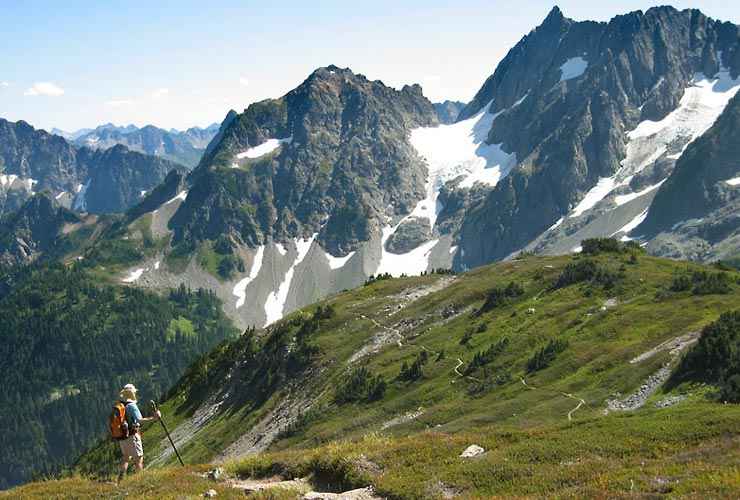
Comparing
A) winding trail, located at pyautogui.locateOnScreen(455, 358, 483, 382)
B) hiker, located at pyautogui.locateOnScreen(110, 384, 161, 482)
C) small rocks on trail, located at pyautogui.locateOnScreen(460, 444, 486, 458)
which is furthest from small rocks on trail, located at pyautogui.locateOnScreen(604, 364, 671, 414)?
hiker, located at pyautogui.locateOnScreen(110, 384, 161, 482)

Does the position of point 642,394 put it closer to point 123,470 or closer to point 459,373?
point 459,373

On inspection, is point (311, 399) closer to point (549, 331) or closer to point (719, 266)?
point (549, 331)

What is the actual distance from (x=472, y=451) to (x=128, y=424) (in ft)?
46.8

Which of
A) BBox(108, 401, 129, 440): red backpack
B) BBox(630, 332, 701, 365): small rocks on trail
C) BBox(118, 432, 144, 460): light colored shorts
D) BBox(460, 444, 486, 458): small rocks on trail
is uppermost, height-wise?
BBox(108, 401, 129, 440): red backpack

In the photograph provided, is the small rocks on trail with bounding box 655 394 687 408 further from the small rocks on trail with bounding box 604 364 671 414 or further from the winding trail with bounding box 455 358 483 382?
the winding trail with bounding box 455 358 483 382

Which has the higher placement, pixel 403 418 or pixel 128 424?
pixel 128 424

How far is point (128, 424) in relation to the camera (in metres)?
25.8

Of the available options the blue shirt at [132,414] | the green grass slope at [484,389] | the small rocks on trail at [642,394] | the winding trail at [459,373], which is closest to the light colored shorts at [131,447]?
the blue shirt at [132,414]

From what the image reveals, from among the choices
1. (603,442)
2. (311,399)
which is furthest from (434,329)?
(603,442)

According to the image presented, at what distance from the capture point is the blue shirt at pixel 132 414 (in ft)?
84.0

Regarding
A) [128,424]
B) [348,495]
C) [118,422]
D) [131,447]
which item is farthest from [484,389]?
[118,422]

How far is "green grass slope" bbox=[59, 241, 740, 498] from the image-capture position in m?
22.2

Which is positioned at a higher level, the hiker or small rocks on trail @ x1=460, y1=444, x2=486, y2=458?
the hiker

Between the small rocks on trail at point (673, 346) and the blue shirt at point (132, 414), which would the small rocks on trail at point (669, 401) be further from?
the blue shirt at point (132, 414)
